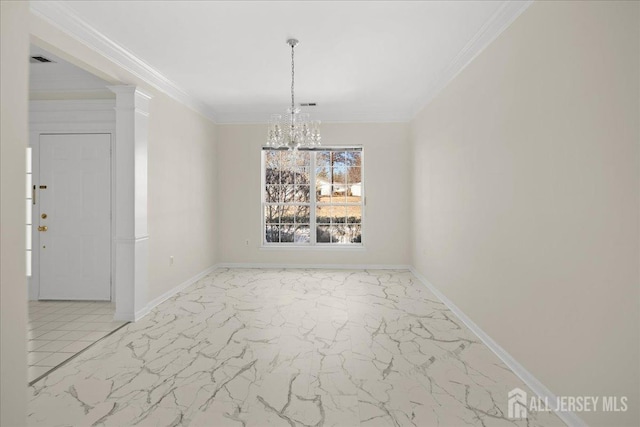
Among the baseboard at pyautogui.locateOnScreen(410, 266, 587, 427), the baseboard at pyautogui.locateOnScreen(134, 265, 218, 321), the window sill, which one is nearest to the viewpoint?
the baseboard at pyautogui.locateOnScreen(410, 266, 587, 427)

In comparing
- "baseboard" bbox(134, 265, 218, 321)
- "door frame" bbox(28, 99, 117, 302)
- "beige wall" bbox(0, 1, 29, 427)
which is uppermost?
"door frame" bbox(28, 99, 117, 302)

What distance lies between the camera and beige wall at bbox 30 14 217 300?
3.28 meters

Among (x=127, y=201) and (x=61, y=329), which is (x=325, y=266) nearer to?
(x=127, y=201)

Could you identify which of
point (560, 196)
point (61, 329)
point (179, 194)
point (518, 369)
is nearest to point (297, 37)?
point (560, 196)

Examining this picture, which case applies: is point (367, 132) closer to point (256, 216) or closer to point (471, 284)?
point (256, 216)

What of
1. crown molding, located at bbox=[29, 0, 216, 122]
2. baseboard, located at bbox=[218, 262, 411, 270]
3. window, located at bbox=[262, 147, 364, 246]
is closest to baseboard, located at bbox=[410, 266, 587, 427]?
baseboard, located at bbox=[218, 262, 411, 270]

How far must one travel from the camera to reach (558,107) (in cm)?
205

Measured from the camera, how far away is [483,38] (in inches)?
118

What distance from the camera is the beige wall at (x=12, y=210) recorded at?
1.09 metres

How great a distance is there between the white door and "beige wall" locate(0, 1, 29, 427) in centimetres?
346

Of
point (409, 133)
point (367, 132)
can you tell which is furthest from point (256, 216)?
point (409, 133)

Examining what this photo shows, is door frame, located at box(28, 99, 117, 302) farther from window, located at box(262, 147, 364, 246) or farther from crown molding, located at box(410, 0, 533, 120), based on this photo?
crown molding, located at box(410, 0, 533, 120)

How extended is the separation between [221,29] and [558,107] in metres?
2.70

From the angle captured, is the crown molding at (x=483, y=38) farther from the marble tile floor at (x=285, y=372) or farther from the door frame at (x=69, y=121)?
the door frame at (x=69, y=121)
